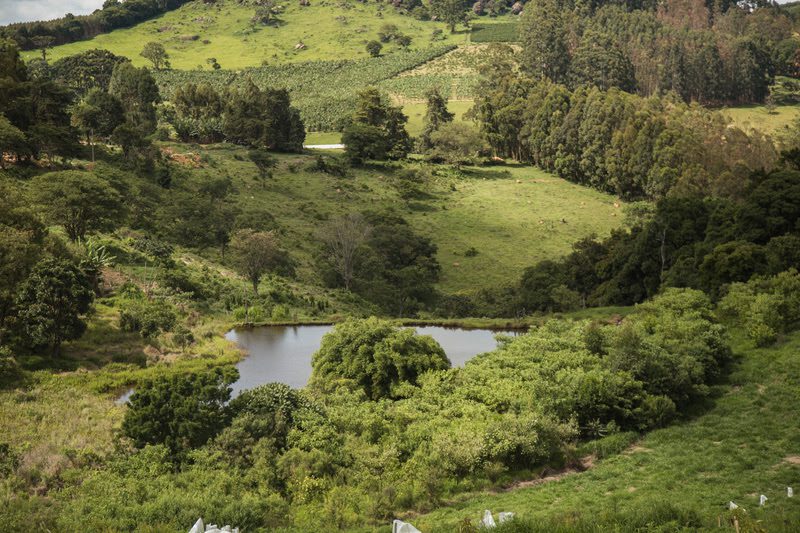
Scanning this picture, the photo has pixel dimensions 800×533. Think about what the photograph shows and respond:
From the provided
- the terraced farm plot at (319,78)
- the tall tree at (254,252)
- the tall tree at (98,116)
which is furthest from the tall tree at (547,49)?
the tall tree at (254,252)

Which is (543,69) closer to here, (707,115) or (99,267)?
(707,115)

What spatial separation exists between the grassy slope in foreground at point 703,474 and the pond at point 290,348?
39.6 feet

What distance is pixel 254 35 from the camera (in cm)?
14388

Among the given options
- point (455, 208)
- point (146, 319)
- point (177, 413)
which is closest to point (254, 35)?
point (455, 208)

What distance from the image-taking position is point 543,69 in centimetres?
11412

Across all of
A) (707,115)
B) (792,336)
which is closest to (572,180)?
(707,115)

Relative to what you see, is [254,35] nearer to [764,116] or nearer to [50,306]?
[764,116]

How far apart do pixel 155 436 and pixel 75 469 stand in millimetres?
2549

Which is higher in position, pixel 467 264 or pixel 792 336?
pixel 792 336

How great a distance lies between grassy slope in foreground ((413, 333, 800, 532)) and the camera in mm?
19500

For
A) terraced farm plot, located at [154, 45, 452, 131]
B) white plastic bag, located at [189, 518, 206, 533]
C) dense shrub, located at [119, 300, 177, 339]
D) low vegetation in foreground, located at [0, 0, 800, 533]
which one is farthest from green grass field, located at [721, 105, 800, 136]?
white plastic bag, located at [189, 518, 206, 533]

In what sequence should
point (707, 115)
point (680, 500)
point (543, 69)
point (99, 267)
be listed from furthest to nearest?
1. point (543, 69)
2. point (707, 115)
3. point (99, 267)
4. point (680, 500)

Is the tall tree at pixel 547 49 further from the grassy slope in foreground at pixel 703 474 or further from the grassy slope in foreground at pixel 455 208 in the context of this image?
the grassy slope in foreground at pixel 703 474

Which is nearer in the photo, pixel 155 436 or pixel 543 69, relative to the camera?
pixel 155 436
